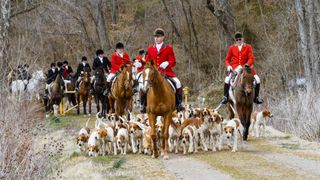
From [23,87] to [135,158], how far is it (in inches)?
138

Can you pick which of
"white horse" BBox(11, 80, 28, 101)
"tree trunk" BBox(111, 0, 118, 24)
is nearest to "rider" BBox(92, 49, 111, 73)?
"white horse" BBox(11, 80, 28, 101)

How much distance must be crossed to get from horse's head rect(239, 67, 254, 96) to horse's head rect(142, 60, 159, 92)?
3572mm

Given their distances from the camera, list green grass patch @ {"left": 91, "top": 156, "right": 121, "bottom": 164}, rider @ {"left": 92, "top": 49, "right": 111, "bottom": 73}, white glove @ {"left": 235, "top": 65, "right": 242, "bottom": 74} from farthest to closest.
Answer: rider @ {"left": 92, "top": 49, "right": 111, "bottom": 73}, white glove @ {"left": 235, "top": 65, "right": 242, "bottom": 74}, green grass patch @ {"left": 91, "top": 156, "right": 121, "bottom": 164}

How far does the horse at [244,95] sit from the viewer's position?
56.7ft

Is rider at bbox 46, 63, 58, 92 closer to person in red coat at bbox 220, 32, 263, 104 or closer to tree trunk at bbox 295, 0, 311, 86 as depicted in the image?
tree trunk at bbox 295, 0, 311, 86

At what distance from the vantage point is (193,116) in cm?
1744

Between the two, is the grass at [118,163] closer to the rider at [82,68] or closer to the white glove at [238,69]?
the white glove at [238,69]

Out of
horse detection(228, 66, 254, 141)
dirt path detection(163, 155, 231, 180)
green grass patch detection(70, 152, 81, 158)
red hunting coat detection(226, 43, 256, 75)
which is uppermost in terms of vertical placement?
red hunting coat detection(226, 43, 256, 75)

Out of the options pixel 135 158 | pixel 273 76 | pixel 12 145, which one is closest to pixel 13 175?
pixel 12 145

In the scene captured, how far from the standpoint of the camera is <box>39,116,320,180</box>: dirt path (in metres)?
12.5

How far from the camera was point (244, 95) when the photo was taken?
57.7 feet

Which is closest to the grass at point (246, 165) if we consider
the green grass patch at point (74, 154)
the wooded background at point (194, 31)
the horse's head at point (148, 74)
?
the horse's head at point (148, 74)

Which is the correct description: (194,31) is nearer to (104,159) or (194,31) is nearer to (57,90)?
(57,90)

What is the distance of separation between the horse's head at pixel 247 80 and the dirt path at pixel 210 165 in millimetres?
1447
